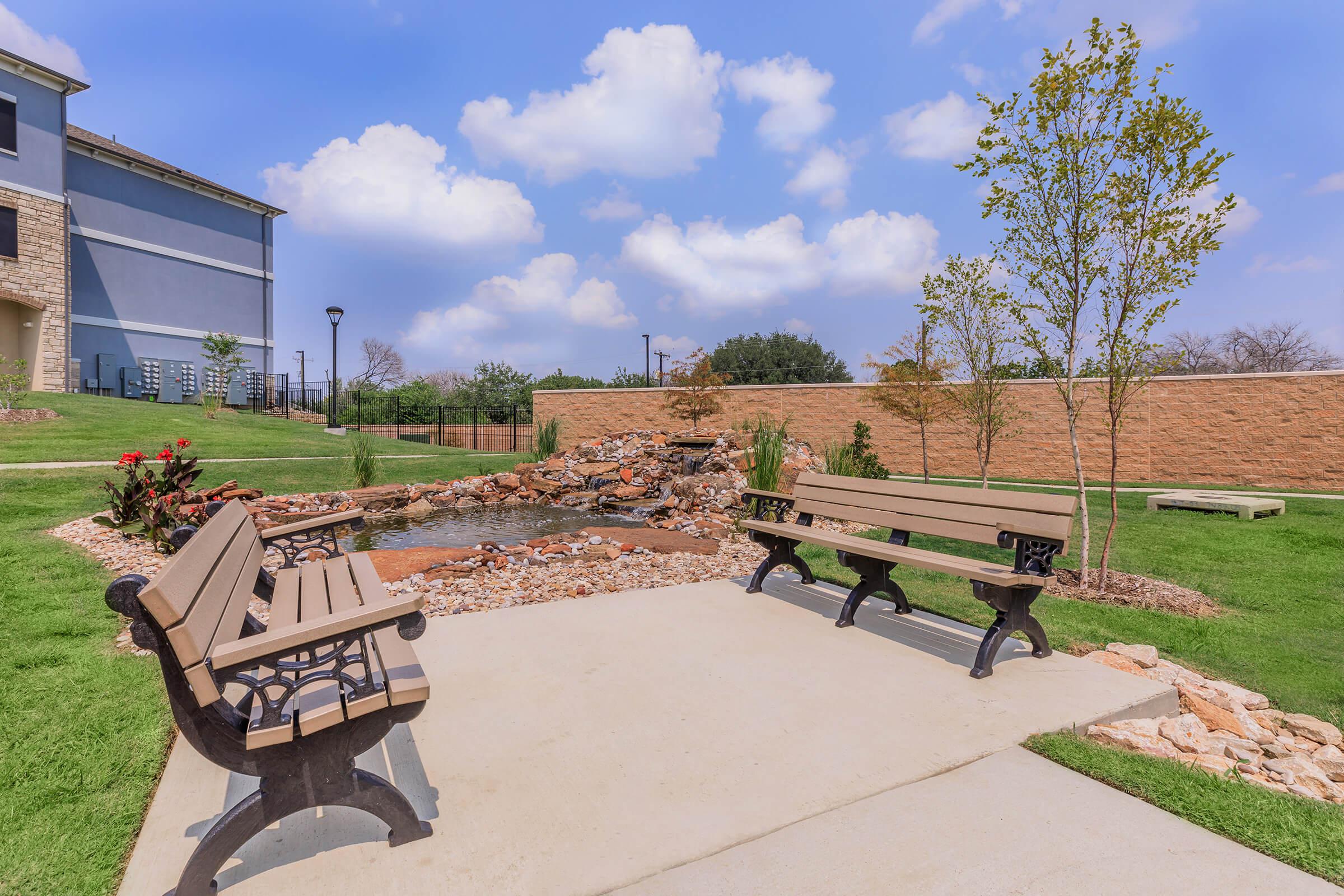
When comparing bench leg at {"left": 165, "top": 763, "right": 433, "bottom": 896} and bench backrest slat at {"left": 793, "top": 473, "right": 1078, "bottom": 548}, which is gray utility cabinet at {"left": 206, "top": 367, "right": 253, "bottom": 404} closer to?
bench backrest slat at {"left": 793, "top": 473, "right": 1078, "bottom": 548}

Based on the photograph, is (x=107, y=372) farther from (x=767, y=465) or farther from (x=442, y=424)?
(x=767, y=465)

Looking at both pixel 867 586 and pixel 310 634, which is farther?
pixel 867 586

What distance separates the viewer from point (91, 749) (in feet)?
7.98

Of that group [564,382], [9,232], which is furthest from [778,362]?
[9,232]

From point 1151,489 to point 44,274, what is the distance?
29.3 meters

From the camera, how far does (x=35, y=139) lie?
19.4 metres

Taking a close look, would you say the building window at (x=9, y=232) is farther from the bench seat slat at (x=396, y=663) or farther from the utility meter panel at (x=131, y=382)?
the bench seat slat at (x=396, y=663)

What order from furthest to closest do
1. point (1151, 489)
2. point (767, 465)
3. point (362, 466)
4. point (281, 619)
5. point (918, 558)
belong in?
point (1151, 489) → point (362, 466) → point (767, 465) → point (918, 558) → point (281, 619)

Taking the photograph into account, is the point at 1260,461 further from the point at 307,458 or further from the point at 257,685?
the point at 307,458

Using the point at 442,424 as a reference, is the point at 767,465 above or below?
below

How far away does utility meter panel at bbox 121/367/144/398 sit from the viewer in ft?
74.5

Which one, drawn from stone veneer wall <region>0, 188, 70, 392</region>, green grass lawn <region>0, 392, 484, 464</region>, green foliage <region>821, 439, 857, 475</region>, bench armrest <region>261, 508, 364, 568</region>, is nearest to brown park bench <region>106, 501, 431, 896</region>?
bench armrest <region>261, 508, 364, 568</region>

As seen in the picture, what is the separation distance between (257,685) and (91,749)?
1373 millimetres

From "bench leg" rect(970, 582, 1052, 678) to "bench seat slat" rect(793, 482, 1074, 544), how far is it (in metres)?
0.31
